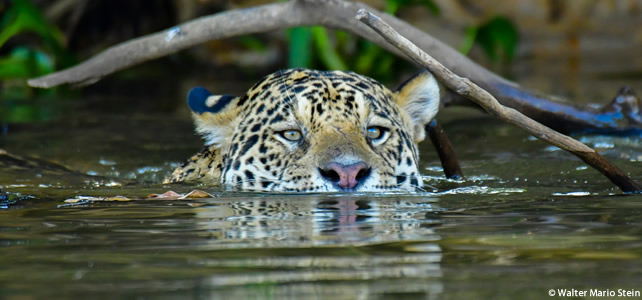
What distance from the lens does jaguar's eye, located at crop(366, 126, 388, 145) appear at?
6.19 meters

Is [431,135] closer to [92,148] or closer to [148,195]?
[148,195]

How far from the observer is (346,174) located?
5.55m

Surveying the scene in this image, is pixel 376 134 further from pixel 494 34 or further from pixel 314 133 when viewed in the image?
pixel 494 34

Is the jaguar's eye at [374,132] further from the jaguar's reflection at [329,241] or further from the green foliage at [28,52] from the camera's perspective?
the green foliage at [28,52]

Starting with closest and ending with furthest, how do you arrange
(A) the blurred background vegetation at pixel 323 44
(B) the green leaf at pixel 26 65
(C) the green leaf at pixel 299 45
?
1. (C) the green leaf at pixel 299 45
2. (B) the green leaf at pixel 26 65
3. (A) the blurred background vegetation at pixel 323 44

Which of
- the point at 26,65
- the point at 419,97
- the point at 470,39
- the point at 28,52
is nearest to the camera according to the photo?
the point at 419,97

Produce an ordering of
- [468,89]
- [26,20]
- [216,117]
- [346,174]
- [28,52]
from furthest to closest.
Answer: [28,52] → [26,20] → [216,117] → [346,174] → [468,89]

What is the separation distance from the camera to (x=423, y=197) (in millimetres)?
5949

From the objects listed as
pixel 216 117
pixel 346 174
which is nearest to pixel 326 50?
pixel 216 117

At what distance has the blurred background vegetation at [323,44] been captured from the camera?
15.2 meters

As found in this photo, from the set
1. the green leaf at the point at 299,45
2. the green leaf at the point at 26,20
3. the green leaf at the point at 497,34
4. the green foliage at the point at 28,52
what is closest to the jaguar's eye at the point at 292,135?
the green leaf at the point at 299,45

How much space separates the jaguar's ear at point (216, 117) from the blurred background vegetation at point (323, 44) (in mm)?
7638

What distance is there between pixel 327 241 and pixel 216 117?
8.22 feet

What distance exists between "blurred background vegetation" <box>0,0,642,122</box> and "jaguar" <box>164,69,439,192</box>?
7.83 m
